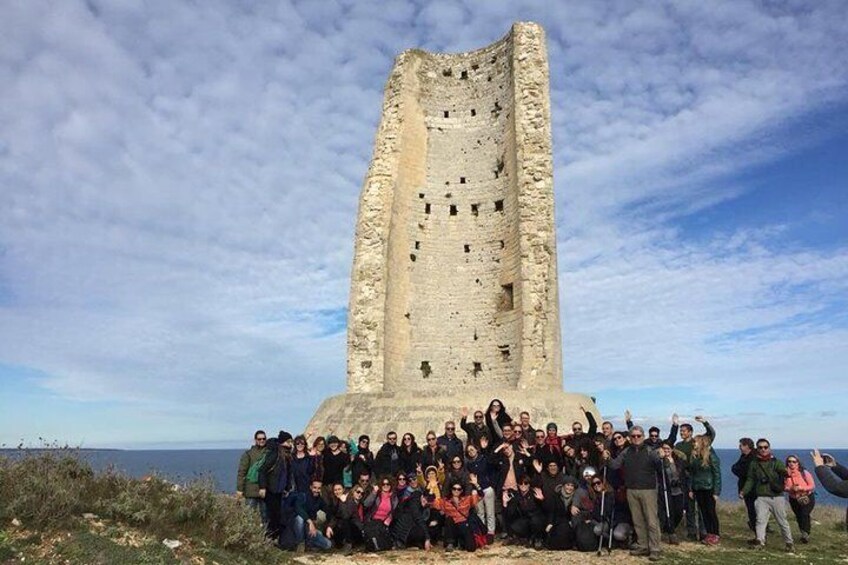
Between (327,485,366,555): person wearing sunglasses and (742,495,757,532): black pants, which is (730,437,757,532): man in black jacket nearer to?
(742,495,757,532): black pants

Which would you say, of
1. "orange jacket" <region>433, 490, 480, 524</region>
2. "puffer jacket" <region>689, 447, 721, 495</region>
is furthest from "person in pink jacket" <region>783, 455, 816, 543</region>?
"orange jacket" <region>433, 490, 480, 524</region>

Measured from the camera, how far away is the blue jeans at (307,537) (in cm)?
872

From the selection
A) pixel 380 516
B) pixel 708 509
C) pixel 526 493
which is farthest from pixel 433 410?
pixel 708 509

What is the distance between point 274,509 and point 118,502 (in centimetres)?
260

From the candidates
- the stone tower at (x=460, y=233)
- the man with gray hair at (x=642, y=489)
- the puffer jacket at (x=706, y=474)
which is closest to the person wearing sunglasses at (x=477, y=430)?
the man with gray hair at (x=642, y=489)

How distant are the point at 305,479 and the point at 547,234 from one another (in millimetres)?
11386

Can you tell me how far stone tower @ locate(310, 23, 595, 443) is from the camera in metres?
18.2

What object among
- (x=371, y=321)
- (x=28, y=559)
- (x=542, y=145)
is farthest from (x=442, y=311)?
(x=28, y=559)

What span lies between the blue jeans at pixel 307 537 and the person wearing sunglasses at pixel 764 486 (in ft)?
19.9

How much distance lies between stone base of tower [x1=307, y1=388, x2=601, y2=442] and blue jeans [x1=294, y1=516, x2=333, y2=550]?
4576 millimetres

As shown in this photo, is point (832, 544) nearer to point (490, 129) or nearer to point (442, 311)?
point (442, 311)

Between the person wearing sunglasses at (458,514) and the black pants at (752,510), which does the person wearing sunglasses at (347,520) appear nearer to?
the person wearing sunglasses at (458,514)

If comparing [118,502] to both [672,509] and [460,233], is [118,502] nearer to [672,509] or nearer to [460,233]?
[672,509]

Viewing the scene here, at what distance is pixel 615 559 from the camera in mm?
8148
